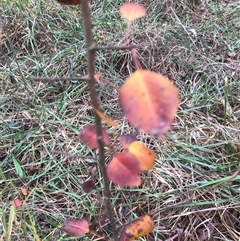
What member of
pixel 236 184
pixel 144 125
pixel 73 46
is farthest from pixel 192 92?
pixel 144 125

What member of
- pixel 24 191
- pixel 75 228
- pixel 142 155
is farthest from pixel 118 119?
pixel 142 155

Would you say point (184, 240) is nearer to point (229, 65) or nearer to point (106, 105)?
point (106, 105)

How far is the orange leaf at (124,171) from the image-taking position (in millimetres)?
593

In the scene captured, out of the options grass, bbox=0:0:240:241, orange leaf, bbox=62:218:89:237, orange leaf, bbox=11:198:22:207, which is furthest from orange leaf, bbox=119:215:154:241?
orange leaf, bbox=11:198:22:207

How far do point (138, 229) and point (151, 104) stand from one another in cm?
51

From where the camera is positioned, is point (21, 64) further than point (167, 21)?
No

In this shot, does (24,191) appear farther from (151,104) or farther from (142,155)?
(151,104)

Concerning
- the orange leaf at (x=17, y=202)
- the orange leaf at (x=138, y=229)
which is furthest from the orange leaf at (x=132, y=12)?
the orange leaf at (x=17, y=202)

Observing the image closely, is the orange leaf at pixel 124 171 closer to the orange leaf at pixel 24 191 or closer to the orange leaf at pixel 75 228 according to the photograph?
the orange leaf at pixel 75 228

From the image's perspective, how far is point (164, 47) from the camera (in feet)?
6.52

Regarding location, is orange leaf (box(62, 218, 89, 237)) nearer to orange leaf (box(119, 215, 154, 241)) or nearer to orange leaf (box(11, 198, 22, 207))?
orange leaf (box(119, 215, 154, 241))

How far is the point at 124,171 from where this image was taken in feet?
1.95

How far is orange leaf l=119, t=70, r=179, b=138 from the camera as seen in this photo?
15.4 inches

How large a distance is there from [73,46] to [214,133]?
0.93 metres
